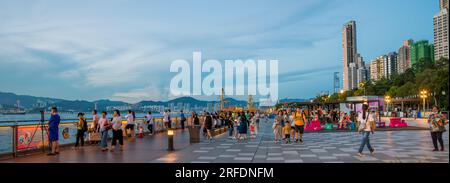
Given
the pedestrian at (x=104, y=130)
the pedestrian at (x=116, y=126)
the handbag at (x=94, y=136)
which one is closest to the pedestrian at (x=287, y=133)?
the pedestrian at (x=116, y=126)

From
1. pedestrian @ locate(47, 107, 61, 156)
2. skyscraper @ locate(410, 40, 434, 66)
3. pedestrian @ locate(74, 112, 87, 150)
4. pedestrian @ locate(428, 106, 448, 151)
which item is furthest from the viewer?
skyscraper @ locate(410, 40, 434, 66)

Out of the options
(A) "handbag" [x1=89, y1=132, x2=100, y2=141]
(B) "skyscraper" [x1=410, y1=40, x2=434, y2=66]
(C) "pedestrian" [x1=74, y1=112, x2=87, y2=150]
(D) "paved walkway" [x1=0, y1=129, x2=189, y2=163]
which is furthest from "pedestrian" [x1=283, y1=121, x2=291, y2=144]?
(B) "skyscraper" [x1=410, y1=40, x2=434, y2=66]

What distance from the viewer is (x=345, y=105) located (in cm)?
4044

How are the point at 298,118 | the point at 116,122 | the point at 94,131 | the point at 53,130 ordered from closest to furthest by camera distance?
the point at 53,130, the point at 116,122, the point at 94,131, the point at 298,118

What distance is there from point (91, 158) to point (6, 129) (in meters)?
2.73

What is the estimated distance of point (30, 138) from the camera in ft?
46.9

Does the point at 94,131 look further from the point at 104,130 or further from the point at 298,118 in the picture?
the point at 298,118

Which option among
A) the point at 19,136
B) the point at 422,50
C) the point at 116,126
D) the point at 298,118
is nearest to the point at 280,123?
the point at 298,118

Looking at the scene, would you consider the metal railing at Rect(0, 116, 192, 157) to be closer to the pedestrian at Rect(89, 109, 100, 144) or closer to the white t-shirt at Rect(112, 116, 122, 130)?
the pedestrian at Rect(89, 109, 100, 144)

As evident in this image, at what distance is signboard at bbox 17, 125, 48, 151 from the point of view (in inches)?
541

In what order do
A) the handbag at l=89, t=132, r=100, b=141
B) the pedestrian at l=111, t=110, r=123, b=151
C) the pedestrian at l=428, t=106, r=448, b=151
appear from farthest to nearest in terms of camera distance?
the handbag at l=89, t=132, r=100, b=141 < the pedestrian at l=111, t=110, r=123, b=151 < the pedestrian at l=428, t=106, r=448, b=151

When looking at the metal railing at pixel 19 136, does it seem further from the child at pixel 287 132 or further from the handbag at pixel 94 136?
the child at pixel 287 132
